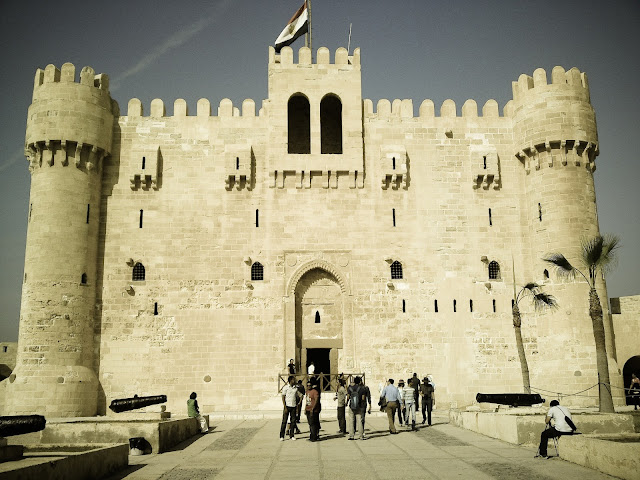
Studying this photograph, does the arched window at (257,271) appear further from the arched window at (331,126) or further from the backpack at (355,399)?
the backpack at (355,399)

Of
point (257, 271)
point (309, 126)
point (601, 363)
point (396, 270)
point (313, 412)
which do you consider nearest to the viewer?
point (313, 412)

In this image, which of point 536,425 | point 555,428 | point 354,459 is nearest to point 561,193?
point 536,425

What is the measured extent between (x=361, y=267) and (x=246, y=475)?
14.0 meters

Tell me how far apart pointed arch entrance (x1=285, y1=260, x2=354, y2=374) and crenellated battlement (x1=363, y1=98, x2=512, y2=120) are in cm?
635

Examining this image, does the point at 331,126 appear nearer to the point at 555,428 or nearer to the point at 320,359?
the point at 320,359

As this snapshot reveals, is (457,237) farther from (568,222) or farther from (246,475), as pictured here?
(246,475)

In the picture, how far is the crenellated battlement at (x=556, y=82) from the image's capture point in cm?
2270

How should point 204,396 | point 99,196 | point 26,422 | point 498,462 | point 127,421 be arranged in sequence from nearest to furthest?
point 26,422 < point 498,462 < point 127,421 < point 204,396 < point 99,196

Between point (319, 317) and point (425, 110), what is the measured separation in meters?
9.08

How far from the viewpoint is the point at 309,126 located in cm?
2548

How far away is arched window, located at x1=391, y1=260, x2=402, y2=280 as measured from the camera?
73.9 feet

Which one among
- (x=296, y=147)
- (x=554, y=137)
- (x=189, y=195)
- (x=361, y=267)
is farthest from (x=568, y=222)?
(x=189, y=195)

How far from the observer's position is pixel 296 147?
25.1 m

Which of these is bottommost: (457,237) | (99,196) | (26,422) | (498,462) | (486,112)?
(498,462)
